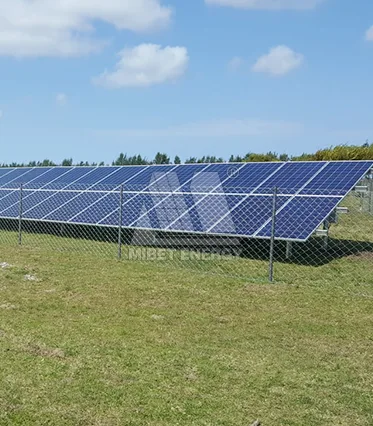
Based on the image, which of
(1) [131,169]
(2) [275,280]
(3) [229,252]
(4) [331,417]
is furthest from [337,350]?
(1) [131,169]

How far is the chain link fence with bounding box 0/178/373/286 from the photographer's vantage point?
10773 mm

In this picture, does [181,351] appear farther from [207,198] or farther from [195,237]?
[195,237]

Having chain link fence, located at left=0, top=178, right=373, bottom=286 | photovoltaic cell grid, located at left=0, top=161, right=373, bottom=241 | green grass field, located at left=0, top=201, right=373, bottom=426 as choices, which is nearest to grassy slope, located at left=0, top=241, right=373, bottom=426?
green grass field, located at left=0, top=201, right=373, bottom=426

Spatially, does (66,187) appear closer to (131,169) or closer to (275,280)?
(131,169)

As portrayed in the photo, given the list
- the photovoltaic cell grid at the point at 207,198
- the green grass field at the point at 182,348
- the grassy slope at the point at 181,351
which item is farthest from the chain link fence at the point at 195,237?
the grassy slope at the point at 181,351

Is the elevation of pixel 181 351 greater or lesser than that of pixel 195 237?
lesser

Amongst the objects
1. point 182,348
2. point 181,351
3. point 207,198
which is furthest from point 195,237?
point 181,351

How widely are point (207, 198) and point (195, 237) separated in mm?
1459

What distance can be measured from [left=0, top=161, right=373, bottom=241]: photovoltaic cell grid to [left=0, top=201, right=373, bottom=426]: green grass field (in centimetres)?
193

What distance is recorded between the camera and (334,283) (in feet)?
31.0

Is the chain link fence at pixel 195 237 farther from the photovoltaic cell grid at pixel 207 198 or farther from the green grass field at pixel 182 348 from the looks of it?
the green grass field at pixel 182 348

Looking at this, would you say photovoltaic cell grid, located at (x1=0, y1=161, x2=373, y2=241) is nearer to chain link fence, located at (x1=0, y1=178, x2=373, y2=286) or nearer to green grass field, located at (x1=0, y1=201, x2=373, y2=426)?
chain link fence, located at (x1=0, y1=178, x2=373, y2=286)

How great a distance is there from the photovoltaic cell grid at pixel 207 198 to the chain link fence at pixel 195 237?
46mm

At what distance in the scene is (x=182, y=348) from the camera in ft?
18.6
